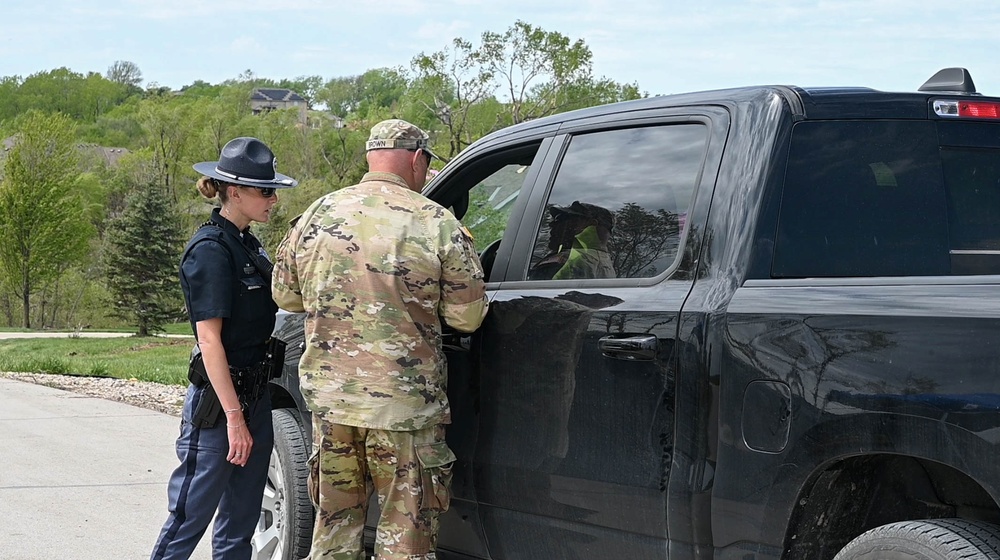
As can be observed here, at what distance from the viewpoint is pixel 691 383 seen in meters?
2.98

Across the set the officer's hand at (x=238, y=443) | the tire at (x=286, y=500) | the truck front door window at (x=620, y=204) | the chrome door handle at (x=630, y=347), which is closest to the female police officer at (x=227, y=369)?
the officer's hand at (x=238, y=443)

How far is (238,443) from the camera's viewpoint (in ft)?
14.2

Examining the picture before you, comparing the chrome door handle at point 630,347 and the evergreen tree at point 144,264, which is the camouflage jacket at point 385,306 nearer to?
the chrome door handle at point 630,347

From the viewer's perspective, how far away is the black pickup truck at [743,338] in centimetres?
255

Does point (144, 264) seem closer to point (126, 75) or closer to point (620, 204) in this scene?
point (620, 204)

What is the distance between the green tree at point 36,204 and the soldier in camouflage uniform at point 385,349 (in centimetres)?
5210

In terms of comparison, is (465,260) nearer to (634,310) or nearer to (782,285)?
(634,310)

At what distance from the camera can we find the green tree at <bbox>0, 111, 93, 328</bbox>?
170 ft

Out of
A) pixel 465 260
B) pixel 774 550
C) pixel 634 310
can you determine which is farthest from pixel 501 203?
pixel 774 550

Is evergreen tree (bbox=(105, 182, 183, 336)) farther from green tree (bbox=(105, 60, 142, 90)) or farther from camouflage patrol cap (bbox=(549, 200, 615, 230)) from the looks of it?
green tree (bbox=(105, 60, 142, 90))

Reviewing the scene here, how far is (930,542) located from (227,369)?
2.71 m

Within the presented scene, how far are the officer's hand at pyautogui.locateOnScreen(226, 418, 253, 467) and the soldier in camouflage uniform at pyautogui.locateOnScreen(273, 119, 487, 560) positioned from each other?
0.52m

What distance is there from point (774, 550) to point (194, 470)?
2.43 m

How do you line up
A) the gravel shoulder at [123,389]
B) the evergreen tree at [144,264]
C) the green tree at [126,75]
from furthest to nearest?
1. the green tree at [126,75]
2. the evergreen tree at [144,264]
3. the gravel shoulder at [123,389]
